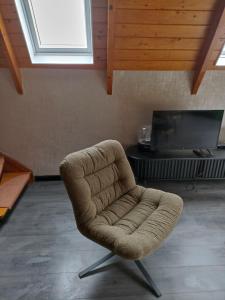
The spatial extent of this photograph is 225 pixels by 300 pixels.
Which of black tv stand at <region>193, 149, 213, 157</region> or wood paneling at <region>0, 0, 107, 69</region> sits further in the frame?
black tv stand at <region>193, 149, 213, 157</region>

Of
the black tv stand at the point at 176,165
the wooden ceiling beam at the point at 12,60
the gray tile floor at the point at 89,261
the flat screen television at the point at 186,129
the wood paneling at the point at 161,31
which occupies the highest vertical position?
the wood paneling at the point at 161,31

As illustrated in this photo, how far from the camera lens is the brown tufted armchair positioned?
1.38 metres

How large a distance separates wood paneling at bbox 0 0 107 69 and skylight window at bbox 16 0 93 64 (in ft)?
0.19

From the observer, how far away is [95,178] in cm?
167

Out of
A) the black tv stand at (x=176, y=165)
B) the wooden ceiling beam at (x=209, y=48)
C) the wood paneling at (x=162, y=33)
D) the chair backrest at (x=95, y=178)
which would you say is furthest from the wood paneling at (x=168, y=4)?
the black tv stand at (x=176, y=165)

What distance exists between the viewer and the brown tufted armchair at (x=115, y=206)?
1.38m

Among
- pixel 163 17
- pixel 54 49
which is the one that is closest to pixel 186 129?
pixel 163 17

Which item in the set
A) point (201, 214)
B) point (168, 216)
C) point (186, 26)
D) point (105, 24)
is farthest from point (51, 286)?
point (186, 26)

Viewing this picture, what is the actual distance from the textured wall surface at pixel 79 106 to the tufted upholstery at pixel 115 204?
1.02 metres

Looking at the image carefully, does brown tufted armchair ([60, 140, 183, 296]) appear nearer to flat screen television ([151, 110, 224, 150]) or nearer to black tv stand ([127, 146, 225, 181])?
black tv stand ([127, 146, 225, 181])

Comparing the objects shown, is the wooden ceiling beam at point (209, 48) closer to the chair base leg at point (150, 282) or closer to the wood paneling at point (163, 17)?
the wood paneling at point (163, 17)

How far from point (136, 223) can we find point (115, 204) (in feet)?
0.87

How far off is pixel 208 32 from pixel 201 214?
186 centimetres

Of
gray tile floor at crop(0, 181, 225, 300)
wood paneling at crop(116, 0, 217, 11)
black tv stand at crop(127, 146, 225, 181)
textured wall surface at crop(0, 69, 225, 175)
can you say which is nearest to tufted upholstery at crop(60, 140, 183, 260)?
gray tile floor at crop(0, 181, 225, 300)
